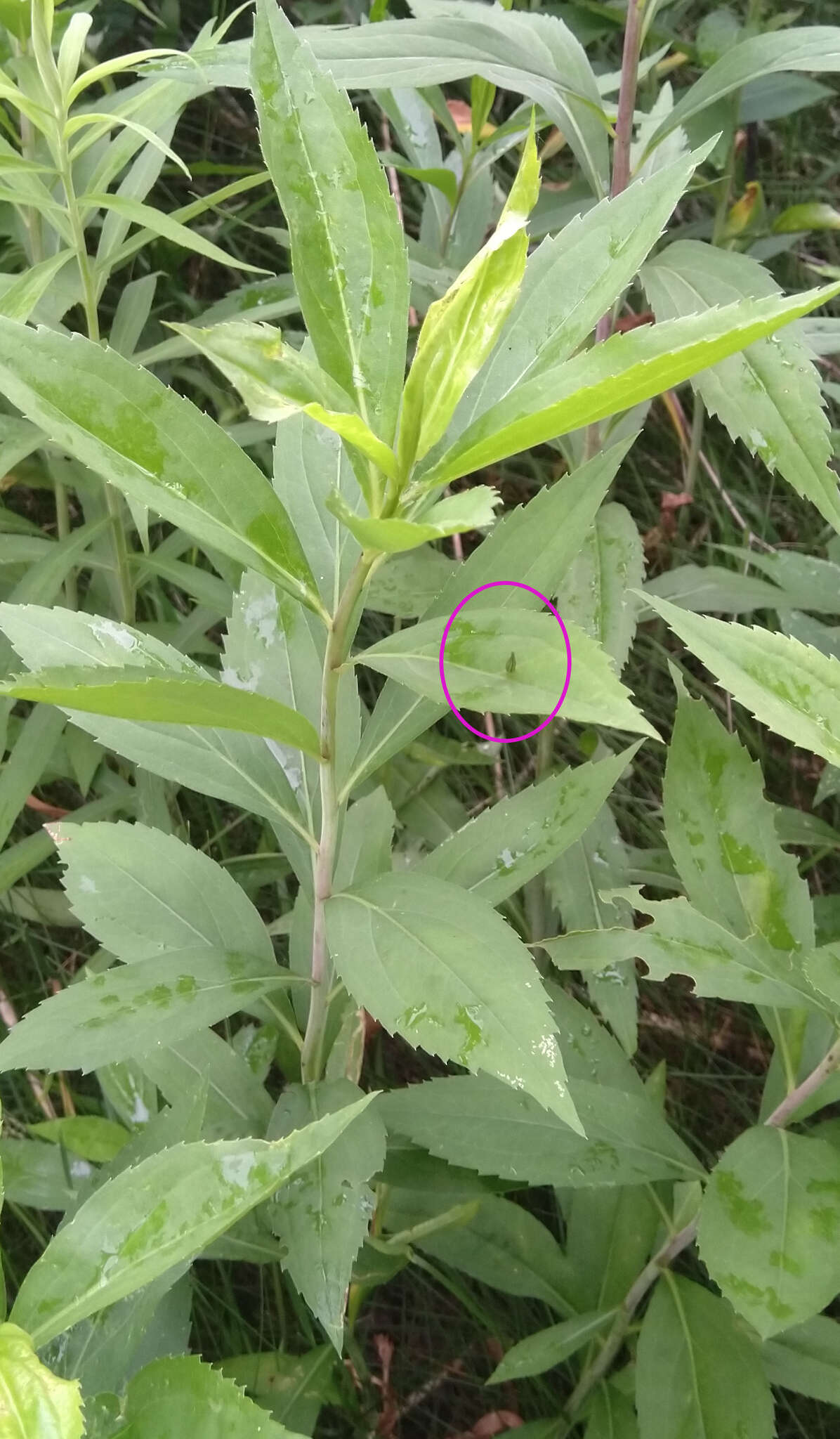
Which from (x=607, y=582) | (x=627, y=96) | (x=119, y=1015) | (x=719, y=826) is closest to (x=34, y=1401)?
(x=119, y=1015)

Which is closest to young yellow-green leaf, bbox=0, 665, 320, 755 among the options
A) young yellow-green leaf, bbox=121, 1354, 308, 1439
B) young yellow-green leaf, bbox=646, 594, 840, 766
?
young yellow-green leaf, bbox=646, 594, 840, 766

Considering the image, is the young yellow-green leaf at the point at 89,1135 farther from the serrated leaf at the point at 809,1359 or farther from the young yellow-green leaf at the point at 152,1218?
the serrated leaf at the point at 809,1359

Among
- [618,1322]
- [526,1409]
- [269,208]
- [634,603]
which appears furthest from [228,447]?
[269,208]

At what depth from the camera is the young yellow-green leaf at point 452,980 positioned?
0.54 m

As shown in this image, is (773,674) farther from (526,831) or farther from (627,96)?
(627,96)

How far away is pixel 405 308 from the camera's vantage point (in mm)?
548

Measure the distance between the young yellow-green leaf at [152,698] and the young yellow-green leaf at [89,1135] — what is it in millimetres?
658

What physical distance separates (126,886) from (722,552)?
118 centimetres

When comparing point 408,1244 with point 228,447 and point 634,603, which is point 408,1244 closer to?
point 634,603

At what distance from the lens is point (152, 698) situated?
47 cm

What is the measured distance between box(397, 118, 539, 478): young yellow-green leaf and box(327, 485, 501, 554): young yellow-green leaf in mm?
53

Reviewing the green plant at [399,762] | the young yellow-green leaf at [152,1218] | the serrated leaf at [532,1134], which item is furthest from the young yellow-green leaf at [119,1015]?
the serrated leaf at [532,1134]

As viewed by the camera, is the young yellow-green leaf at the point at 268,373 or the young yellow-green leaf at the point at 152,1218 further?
the young yellow-green leaf at the point at 152,1218

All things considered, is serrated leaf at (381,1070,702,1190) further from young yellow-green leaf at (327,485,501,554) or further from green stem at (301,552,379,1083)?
young yellow-green leaf at (327,485,501,554)
